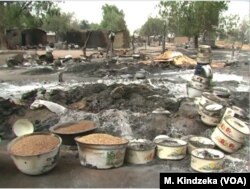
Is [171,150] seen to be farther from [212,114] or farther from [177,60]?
[177,60]

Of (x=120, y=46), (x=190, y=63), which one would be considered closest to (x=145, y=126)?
(x=190, y=63)

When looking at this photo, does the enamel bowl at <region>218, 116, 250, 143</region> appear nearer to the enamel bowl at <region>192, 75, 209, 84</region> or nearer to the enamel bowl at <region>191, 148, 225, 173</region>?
the enamel bowl at <region>191, 148, 225, 173</region>

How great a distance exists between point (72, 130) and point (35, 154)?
1.31 meters

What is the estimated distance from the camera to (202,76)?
26.1ft

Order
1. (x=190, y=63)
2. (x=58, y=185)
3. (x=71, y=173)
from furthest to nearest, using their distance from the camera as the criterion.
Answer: (x=190, y=63) → (x=71, y=173) → (x=58, y=185)

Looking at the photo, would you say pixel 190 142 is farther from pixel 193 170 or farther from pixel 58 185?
pixel 58 185

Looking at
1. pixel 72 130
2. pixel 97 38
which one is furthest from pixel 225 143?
pixel 97 38

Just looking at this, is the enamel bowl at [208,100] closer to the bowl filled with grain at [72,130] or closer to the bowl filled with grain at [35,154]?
the bowl filled with grain at [72,130]

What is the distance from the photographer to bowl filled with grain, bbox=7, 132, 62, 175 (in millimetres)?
4730

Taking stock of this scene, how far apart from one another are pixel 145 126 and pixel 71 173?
1.91 meters

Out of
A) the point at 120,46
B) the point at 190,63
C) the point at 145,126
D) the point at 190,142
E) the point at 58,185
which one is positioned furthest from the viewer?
the point at 120,46

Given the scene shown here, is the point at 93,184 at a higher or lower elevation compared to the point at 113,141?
lower

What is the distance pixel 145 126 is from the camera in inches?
254

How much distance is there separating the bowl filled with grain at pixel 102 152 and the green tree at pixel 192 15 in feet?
81.4
